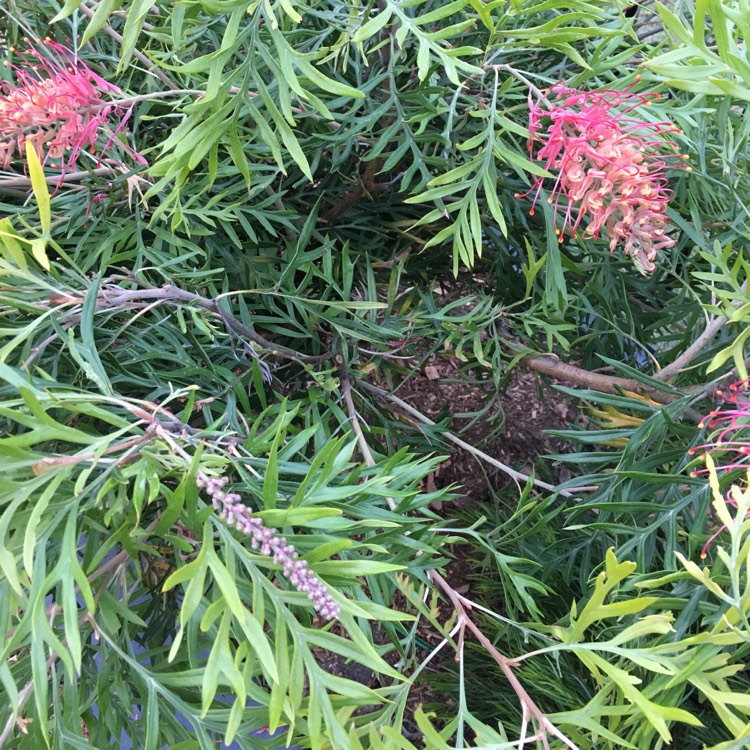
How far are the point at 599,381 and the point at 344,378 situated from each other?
0.91 ft

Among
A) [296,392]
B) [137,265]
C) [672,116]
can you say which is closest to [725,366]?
[672,116]

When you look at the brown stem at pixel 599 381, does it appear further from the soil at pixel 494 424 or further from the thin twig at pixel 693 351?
the soil at pixel 494 424

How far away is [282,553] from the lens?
11.4 inches

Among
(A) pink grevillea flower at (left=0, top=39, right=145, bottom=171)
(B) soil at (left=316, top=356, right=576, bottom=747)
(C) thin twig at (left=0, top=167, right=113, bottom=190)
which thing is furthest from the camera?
(B) soil at (left=316, top=356, right=576, bottom=747)

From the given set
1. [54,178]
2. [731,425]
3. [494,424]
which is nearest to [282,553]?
[731,425]

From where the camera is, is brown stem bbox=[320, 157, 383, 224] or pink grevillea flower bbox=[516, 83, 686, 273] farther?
brown stem bbox=[320, 157, 383, 224]

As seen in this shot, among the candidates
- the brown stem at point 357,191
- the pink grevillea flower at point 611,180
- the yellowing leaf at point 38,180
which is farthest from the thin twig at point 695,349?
the yellowing leaf at point 38,180

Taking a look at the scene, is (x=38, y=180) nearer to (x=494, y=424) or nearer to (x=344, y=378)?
(x=344, y=378)

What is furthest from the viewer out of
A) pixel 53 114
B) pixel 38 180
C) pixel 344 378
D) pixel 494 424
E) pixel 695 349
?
pixel 494 424

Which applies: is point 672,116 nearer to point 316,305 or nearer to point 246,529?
point 316,305

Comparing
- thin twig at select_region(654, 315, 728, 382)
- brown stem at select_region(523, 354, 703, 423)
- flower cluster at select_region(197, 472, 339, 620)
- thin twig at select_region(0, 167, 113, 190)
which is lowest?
brown stem at select_region(523, 354, 703, 423)

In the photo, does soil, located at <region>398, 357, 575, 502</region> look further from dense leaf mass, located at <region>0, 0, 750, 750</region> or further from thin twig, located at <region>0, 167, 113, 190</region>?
thin twig, located at <region>0, 167, 113, 190</region>

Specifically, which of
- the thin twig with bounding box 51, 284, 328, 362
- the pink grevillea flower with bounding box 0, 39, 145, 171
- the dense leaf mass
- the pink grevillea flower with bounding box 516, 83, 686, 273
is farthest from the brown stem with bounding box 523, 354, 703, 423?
the pink grevillea flower with bounding box 0, 39, 145, 171

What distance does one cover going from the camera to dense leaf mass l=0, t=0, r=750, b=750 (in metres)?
0.30
